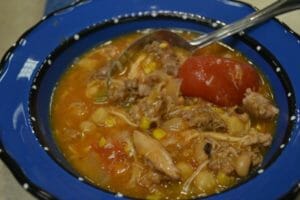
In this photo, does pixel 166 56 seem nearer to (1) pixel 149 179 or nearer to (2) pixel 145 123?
(2) pixel 145 123

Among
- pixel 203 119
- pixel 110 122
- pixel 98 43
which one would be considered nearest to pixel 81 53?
pixel 98 43

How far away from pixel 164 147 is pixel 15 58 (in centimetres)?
59

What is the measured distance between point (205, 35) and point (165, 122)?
0.43 meters

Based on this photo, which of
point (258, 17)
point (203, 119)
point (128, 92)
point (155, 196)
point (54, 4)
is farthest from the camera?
point (54, 4)

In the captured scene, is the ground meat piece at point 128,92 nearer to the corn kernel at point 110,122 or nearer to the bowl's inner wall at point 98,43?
the corn kernel at point 110,122

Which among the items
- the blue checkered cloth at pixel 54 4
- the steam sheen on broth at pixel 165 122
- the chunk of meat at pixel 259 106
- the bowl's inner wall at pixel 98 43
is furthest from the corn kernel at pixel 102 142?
the blue checkered cloth at pixel 54 4

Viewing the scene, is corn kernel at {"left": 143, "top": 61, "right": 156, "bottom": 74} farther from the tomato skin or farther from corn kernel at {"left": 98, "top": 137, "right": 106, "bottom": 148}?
corn kernel at {"left": 98, "top": 137, "right": 106, "bottom": 148}

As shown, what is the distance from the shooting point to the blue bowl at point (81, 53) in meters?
1.39

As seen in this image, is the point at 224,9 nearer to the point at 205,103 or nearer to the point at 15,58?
the point at 205,103

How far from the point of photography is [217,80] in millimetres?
1687

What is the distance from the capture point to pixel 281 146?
147 cm

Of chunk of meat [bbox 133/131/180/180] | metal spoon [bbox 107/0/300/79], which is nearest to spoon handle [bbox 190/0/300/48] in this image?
metal spoon [bbox 107/0/300/79]

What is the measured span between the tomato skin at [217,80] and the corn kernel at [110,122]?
0.81 feet

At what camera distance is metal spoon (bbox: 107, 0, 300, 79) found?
72.5 inches
